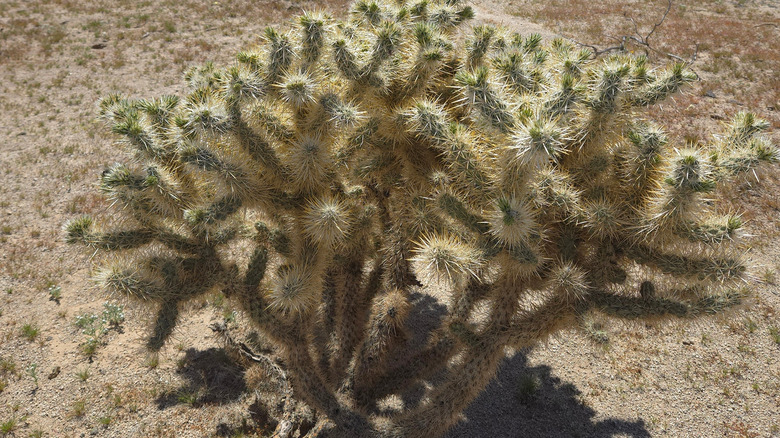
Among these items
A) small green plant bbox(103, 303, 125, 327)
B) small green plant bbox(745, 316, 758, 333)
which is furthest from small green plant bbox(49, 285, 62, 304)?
small green plant bbox(745, 316, 758, 333)

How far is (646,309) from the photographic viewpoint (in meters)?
3.11

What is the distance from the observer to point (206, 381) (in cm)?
500

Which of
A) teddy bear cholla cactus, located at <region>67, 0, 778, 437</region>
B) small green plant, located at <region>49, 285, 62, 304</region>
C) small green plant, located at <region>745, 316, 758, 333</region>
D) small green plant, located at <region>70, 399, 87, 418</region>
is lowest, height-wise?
small green plant, located at <region>49, 285, 62, 304</region>

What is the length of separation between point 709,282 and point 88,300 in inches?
271

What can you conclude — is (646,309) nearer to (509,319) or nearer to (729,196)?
(509,319)

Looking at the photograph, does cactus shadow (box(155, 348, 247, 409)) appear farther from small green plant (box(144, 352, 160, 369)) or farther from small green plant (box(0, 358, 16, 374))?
small green plant (box(0, 358, 16, 374))

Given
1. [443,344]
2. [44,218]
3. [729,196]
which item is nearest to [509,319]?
[443,344]

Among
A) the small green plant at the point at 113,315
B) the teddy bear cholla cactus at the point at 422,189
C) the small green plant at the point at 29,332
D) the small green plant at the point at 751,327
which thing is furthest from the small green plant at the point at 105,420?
the small green plant at the point at 751,327

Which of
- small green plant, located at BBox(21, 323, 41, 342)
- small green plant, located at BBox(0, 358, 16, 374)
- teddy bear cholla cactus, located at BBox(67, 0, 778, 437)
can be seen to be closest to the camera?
teddy bear cholla cactus, located at BBox(67, 0, 778, 437)

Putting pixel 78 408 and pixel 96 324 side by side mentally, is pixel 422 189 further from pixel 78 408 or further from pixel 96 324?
pixel 96 324

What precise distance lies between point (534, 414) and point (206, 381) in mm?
3415

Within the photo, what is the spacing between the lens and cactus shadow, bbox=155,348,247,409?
4.81 meters

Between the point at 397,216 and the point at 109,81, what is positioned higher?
the point at 397,216

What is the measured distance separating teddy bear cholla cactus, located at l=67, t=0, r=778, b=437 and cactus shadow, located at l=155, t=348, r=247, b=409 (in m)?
1.24
